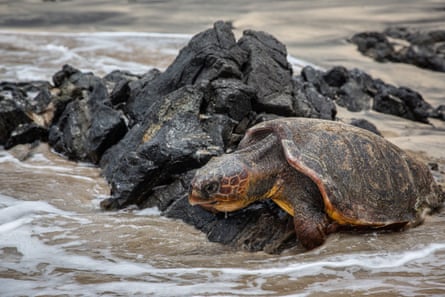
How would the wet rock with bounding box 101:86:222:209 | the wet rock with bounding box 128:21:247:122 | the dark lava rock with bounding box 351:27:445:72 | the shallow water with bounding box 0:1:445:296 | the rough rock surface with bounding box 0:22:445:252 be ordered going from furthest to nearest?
the dark lava rock with bounding box 351:27:445:72
the wet rock with bounding box 128:21:247:122
the wet rock with bounding box 101:86:222:209
the rough rock surface with bounding box 0:22:445:252
the shallow water with bounding box 0:1:445:296

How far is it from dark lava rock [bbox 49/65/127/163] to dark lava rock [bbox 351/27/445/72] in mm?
7338

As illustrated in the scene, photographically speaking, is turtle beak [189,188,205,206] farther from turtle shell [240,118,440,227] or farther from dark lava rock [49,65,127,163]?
dark lava rock [49,65,127,163]

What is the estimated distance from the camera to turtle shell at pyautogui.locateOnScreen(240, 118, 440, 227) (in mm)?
4078

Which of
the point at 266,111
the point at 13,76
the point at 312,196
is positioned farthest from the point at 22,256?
the point at 13,76

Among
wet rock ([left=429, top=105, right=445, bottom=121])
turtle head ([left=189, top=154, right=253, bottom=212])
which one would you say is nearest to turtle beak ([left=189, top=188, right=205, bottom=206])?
turtle head ([left=189, top=154, right=253, bottom=212])

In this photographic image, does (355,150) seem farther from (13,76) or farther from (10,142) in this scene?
(13,76)

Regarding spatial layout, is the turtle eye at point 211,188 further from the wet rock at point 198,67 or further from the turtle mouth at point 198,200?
the wet rock at point 198,67

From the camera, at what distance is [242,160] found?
414cm

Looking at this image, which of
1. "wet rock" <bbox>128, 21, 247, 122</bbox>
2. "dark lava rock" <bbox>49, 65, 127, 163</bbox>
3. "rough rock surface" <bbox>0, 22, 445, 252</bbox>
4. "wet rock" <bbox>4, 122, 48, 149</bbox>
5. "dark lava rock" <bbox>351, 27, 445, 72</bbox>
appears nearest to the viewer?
"rough rock surface" <bbox>0, 22, 445, 252</bbox>

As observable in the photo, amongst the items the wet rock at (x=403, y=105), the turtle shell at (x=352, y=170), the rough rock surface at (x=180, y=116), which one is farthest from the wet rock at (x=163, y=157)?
the wet rock at (x=403, y=105)

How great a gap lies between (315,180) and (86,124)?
3.63 metres

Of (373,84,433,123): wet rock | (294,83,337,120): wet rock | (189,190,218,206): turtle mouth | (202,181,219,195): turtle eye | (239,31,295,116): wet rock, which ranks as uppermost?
(239,31,295,116): wet rock

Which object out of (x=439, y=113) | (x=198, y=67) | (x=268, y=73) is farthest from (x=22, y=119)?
(x=439, y=113)

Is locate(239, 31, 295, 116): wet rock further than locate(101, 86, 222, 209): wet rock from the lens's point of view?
Yes
